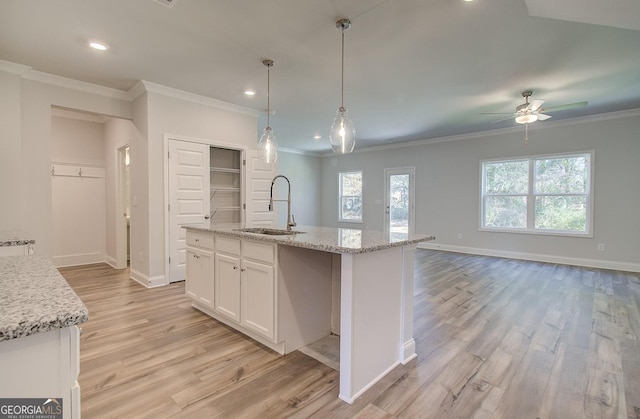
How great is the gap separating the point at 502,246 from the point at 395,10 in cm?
535

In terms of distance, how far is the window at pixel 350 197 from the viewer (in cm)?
864

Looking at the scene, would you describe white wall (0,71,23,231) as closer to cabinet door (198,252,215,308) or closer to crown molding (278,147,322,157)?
cabinet door (198,252,215,308)

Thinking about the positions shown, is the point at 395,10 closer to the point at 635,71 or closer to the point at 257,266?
the point at 257,266

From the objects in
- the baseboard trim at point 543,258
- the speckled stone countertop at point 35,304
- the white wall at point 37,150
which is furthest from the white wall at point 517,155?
the speckled stone countertop at point 35,304

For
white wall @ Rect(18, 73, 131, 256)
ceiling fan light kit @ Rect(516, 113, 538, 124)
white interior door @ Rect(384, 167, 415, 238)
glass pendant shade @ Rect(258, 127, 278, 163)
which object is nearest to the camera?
glass pendant shade @ Rect(258, 127, 278, 163)

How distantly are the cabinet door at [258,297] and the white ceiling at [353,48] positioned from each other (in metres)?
2.02

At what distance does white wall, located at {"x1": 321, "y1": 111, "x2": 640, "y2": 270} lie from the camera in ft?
16.1

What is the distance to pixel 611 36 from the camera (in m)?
2.67

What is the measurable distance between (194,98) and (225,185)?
142cm

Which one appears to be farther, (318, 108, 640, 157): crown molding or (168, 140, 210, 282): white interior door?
(318, 108, 640, 157): crown molding

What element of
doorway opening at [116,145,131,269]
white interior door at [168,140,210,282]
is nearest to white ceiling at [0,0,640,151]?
white interior door at [168,140,210,282]

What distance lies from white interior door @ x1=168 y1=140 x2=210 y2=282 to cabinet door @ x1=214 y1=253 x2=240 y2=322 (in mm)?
1485

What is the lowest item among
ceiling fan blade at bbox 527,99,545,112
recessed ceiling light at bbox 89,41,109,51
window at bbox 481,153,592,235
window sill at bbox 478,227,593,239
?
window sill at bbox 478,227,593,239

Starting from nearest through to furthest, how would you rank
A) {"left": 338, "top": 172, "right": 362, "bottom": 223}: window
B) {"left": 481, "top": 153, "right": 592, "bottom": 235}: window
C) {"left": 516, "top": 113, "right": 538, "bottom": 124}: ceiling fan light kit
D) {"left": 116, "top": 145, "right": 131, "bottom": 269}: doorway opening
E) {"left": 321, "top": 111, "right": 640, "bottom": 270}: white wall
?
{"left": 516, "top": 113, "right": 538, "bottom": 124}: ceiling fan light kit, {"left": 321, "top": 111, "right": 640, "bottom": 270}: white wall, {"left": 116, "top": 145, "right": 131, "bottom": 269}: doorway opening, {"left": 481, "top": 153, "right": 592, "bottom": 235}: window, {"left": 338, "top": 172, "right": 362, "bottom": 223}: window
